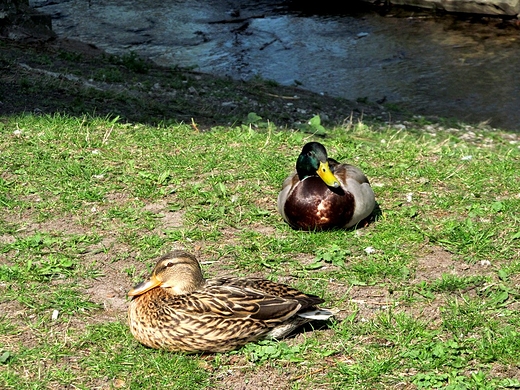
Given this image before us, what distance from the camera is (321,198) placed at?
528cm

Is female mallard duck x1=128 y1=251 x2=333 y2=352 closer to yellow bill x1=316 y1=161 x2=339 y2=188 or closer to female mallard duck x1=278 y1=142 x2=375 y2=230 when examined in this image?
female mallard duck x1=278 y1=142 x2=375 y2=230

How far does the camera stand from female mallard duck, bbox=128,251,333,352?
12.8ft

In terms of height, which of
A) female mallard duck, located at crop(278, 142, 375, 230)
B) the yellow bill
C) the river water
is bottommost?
the river water

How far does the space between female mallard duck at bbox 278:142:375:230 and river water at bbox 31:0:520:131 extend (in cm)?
555

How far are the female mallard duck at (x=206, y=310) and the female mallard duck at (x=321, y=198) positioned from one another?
47.3 inches

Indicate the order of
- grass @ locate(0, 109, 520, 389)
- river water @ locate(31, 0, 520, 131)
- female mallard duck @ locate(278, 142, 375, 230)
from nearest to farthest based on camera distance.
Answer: grass @ locate(0, 109, 520, 389) < female mallard duck @ locate(278, 142, 375, 230) < river water @ locate(31, 0, 520, 131)

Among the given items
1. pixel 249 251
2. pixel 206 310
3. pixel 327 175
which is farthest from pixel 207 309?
pixel 327 175

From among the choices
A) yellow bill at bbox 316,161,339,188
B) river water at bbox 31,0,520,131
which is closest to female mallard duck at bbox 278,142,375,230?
yellow bill at bbox 316,161,339,188

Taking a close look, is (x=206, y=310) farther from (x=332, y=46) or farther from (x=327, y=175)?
(x=332, y=46)

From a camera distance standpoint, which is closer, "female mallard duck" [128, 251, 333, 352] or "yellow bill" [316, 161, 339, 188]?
"female mallard duck" [128, 251, 333, 352]

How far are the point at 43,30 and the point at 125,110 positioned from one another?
3.90 meters

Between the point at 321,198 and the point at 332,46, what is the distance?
941 cm

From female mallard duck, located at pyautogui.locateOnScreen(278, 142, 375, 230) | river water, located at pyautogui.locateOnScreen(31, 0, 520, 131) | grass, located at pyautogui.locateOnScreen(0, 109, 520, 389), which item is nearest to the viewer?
grass, located at pyautogui.locateOnScreen(0, 109, 520, 389)

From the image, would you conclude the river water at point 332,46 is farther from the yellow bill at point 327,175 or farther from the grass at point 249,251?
the yellow bill at point 327,175
